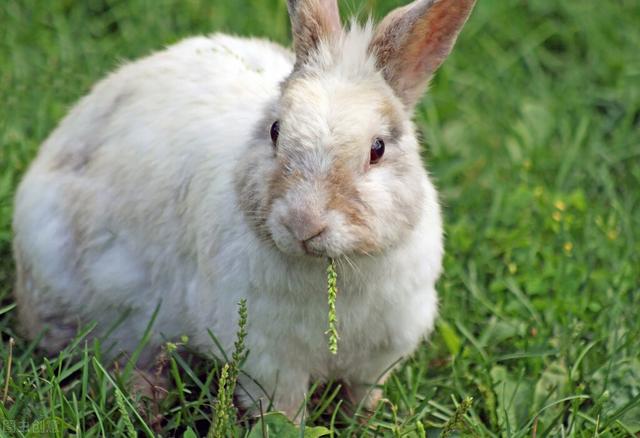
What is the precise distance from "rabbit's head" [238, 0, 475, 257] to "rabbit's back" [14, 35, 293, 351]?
456mm

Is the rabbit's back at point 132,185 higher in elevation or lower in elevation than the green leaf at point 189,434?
higher

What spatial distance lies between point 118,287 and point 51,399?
1.97ft

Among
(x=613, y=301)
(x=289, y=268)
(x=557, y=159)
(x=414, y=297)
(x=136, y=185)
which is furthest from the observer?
(x=557, y=159)

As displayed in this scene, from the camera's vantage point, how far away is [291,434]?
3469mm

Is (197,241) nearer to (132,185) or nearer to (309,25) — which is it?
(132,185)

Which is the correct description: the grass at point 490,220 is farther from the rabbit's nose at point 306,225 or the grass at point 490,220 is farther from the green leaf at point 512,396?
the rabbit's nose at point 306,225

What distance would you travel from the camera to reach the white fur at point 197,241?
11.4ft

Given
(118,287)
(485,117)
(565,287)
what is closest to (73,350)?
(118,287)

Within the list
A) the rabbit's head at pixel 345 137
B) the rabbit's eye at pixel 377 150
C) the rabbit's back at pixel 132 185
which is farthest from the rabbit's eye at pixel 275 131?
the rabbit's back at pixel 132 185

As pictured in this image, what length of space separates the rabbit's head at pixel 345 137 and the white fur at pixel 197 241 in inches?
1.1

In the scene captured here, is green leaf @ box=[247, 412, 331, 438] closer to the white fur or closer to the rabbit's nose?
the white fur

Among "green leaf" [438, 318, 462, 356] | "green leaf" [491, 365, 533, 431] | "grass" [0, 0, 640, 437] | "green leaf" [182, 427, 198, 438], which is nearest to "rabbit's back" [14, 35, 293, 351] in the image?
"grass" [0, 0, 640, 437]

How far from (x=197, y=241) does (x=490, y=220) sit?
1.47m

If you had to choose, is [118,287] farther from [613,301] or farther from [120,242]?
[613,301]
